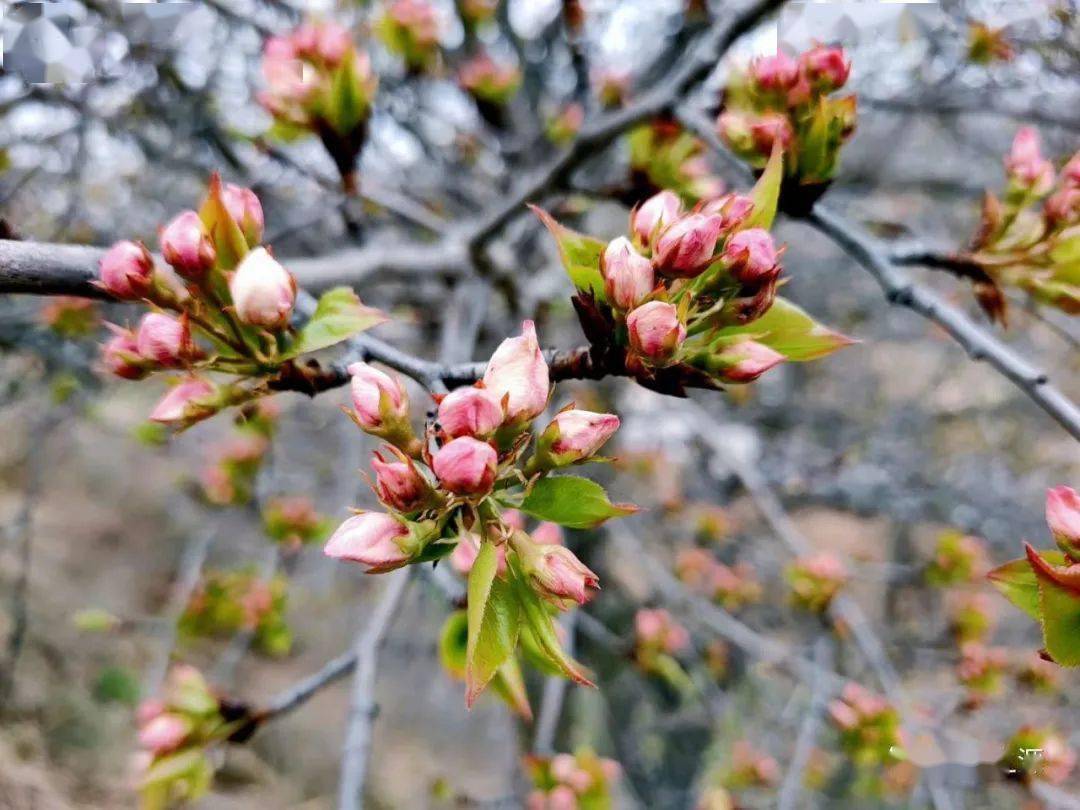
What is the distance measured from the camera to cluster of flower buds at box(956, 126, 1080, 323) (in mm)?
765

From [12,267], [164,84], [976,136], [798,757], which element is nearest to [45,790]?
[164,84]

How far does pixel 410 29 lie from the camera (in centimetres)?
191

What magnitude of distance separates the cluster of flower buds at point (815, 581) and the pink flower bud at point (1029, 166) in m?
1.17

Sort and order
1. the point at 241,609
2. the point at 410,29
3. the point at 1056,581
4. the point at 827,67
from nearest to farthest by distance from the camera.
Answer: the point at 1056,581, the point at 827,67, the point at 410,29, the point at 241,609

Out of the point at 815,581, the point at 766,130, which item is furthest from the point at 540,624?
the point at 815,581

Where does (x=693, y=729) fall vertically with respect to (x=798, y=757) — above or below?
below

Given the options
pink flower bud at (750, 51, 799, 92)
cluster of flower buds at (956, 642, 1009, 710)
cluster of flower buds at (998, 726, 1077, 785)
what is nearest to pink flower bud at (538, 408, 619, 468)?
pink flower bud at (750, 51, 799, 92)

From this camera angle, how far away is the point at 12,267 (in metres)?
0.51

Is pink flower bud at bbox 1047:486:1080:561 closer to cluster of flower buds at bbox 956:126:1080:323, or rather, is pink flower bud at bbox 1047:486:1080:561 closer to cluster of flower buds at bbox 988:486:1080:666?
cluster of flower buds at bbox 988:486:1080:666

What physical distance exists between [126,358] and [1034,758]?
160cm

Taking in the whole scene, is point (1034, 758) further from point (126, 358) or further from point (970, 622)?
point (126, 358)

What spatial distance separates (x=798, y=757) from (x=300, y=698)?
113 centimetres

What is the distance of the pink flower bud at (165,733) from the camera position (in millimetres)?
895

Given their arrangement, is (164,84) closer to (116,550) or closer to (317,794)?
(116,550)
